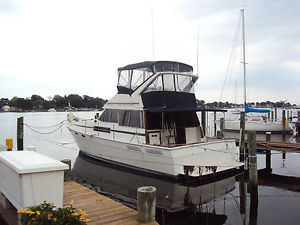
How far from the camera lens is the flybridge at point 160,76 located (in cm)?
1167

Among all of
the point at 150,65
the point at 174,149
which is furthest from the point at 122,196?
the point at 150,65

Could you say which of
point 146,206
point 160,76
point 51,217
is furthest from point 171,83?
point 51,217

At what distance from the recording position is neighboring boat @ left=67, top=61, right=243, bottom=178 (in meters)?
10.3

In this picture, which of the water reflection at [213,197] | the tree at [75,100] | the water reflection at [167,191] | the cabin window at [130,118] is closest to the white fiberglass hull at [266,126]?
the water reflection at [213,197]

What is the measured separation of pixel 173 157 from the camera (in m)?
9.87

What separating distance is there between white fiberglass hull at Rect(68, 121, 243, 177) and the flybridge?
2621 mm

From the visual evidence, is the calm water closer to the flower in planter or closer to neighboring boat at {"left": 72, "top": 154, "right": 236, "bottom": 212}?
neighboring boat at {"left": 72, "top": 154, "right": 236, "bottom": 212}

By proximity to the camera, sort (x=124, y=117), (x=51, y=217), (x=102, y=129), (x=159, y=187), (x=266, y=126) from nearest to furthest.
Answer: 1. (x=51, y=217)
2. (x=159, y=187)
3. (x=124, y=117)
4. (x=102, y=129)
5. (x=266, y=126)

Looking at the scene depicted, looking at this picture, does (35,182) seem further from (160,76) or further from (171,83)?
(171,83)

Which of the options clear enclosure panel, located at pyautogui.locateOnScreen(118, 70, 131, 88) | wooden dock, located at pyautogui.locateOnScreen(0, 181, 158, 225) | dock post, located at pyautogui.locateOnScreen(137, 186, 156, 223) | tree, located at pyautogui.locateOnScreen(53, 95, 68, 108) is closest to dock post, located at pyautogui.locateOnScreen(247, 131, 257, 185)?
wooden dock, located at pyautogui.locateOnScreen(0, 181, 158, 225)

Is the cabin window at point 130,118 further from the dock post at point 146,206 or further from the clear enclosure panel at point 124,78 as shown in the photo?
the dock post at point 146,206

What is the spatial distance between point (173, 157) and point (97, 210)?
4681 millimetres

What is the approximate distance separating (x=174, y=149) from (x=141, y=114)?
2.70m

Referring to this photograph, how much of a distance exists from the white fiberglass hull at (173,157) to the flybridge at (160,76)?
2.62 meters
